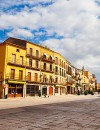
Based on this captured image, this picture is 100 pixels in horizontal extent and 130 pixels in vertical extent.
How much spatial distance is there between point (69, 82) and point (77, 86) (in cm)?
1478

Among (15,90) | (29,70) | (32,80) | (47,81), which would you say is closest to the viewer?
(15,90)

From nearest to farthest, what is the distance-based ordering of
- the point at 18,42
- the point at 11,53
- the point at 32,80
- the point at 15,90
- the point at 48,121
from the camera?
1. the point at 48,121
2. the point at 11,53
3. the point at 15,90
4. the point at 18,42
5. the point at 32,80

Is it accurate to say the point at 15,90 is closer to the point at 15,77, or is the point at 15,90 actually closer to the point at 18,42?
the point at 15,77

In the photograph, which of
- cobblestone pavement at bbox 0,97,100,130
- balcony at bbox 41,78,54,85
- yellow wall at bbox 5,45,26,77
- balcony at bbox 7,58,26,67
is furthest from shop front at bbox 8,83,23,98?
cobblestone pavement at bbox 0,97,100,130

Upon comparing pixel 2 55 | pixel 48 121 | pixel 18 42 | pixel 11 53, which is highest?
pixel 18 42

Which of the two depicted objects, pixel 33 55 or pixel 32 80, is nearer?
pixel 32 80

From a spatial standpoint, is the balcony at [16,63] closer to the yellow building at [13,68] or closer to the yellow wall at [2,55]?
the yellow building at [13,68]

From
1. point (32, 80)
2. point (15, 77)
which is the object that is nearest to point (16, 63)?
point (15, 77)

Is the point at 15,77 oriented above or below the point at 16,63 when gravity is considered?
below

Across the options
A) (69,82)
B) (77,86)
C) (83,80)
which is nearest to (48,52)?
(69,82)

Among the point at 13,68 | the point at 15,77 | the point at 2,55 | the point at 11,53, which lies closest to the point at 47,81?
the point at 15,77

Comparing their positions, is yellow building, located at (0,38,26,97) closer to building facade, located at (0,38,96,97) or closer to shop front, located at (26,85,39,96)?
building facade, located at (0,38,96,97)

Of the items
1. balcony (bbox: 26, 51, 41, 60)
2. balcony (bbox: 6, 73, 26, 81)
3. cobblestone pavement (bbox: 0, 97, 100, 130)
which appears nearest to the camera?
cobblestone pavement (bbox: 0, 97, 100, 130)

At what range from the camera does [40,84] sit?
5441 centimetres
